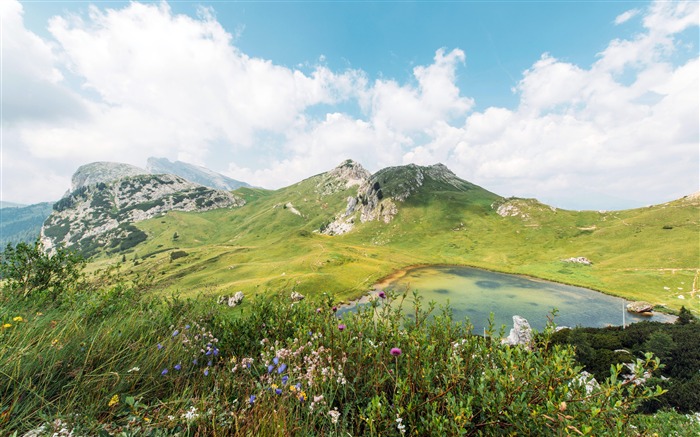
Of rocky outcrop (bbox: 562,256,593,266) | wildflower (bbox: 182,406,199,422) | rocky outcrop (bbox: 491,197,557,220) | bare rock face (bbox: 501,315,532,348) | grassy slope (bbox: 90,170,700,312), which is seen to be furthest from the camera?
rocky outcrop (bbox: 491,197,557,220)

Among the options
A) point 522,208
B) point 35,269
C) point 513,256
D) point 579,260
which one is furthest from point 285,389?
point 522,208

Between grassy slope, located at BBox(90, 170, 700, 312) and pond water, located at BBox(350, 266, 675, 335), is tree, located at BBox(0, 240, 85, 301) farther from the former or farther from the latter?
pond water, located at BBox(350, 266, 675, 335)

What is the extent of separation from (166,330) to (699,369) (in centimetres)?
3422

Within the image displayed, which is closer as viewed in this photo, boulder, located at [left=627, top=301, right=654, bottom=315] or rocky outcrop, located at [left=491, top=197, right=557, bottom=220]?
boulder, located at [left=627, top=301, right=654, bottom=315]

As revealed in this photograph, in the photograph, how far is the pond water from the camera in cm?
5041

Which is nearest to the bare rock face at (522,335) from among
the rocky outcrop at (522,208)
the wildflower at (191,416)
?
the wildflower at (191,416)

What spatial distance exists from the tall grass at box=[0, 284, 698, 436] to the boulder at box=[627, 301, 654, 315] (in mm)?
73913

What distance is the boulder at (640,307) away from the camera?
54.7 meters

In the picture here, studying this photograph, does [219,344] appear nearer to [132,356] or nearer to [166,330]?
[166,330]

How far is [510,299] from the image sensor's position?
205 feet

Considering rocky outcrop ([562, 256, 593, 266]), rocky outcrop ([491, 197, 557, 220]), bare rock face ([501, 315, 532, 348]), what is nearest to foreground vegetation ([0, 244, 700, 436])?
bare rock face ([501, 315, 532, 348])

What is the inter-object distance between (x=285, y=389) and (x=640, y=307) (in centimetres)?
8061

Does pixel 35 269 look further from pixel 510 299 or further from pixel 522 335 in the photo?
pixel 510 299

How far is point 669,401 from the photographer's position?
1702cm
